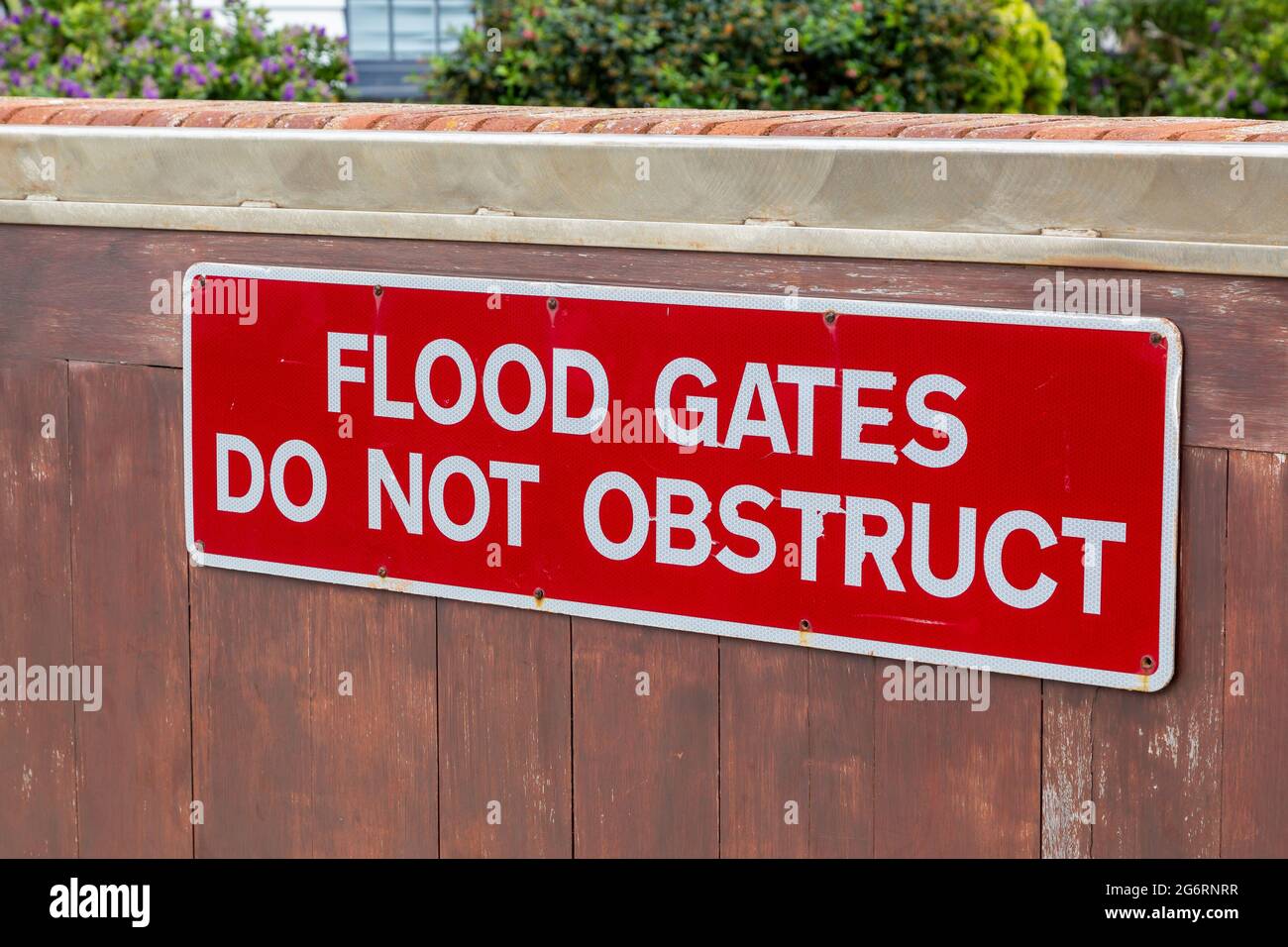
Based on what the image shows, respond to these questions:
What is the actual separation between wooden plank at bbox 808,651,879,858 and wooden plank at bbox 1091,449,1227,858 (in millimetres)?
265

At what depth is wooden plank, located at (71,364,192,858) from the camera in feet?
7.70

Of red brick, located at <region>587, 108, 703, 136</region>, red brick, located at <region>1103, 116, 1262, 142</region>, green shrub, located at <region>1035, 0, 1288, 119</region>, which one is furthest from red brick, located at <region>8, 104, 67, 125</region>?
green shrub, located at <region>1035, 0, 1288, 119</region>

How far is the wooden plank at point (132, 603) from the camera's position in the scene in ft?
7.70

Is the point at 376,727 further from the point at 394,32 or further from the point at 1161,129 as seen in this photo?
the point at 394,32

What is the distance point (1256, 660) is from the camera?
1.69m

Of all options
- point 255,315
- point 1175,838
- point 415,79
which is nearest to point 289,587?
point 255,315

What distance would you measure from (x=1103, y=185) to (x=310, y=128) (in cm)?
112

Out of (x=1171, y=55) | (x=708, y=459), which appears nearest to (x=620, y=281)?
(x=708, y=459)

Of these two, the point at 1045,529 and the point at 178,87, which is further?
the point at 178,87

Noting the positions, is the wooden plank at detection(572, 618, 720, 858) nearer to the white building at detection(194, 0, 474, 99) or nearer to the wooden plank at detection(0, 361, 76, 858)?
the wooden plank at detection(0, 361, 76, 858)

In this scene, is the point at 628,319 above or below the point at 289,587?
above

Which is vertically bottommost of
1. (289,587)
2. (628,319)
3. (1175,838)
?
(1175,838)

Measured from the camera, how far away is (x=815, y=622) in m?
1.91
